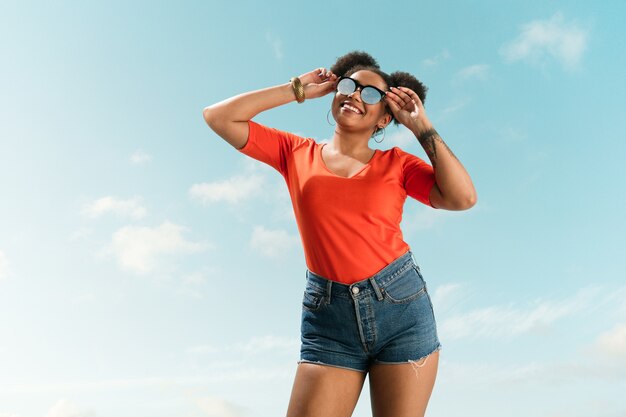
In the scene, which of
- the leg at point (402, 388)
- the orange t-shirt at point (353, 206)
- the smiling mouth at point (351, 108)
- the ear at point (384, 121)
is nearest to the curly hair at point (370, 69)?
the ear at point (384, 121)

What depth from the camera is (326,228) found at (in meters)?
3.84

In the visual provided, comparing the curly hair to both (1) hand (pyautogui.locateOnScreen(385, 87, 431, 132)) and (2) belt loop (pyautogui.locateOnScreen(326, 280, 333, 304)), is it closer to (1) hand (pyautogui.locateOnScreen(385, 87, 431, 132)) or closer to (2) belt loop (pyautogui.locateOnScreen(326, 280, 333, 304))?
(1) hand (pyautogui.locateOnScreen(385, 87, 431, 132))

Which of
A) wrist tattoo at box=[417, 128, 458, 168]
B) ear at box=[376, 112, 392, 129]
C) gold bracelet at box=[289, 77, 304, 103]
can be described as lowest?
wrist tattoo at box=[417, 128, 458, 168]

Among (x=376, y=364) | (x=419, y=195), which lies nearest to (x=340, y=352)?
(x=376, y=364)

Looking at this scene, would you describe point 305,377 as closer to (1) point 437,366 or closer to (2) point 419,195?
(1) point 437,366

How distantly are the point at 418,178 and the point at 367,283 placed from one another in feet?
2.44

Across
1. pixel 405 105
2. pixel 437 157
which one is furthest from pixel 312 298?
pixel 405 105

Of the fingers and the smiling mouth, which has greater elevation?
the fingers

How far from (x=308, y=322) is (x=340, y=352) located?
0.90ft

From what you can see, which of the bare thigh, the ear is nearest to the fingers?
the ear

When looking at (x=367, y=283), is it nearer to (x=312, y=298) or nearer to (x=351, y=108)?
(x=312, y=298)

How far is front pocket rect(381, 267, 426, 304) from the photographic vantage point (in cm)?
380

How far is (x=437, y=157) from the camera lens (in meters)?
3.93

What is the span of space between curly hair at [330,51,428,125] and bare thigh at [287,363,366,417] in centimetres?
171
